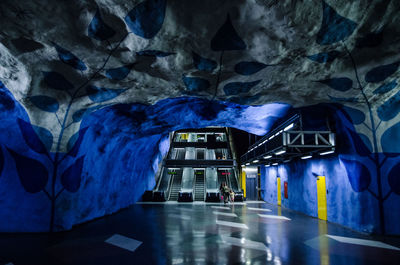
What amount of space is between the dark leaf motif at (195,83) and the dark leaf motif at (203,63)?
0.63 m

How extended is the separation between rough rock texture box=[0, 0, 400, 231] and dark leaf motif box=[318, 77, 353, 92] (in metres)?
0.05

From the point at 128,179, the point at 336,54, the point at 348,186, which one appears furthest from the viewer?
the point at 128,179

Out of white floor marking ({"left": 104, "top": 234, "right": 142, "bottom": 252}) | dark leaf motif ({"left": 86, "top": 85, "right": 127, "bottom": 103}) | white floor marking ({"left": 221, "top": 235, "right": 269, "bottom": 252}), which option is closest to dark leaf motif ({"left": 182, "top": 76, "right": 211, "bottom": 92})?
dark leaf motif ({"left": 86, "top": 85, "right": 127, "bottom": 103})

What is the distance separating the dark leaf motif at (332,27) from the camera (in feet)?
16.2

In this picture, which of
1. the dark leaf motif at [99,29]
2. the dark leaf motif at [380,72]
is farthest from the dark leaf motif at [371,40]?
the dark leaf motif at [99,29]

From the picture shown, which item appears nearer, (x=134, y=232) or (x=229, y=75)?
(x=229, y=75)

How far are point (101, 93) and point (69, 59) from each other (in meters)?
1.76

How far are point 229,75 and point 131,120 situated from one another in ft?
18.7

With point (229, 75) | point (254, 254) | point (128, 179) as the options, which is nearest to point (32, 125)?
point (229, 75)

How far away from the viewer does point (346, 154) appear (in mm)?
9008

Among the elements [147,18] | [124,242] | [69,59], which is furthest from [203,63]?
[124,242]

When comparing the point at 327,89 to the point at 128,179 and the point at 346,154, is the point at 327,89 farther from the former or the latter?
the point at 128,179

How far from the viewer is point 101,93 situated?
25.7ft

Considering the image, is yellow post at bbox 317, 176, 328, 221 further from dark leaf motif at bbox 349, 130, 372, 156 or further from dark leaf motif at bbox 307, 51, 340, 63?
dark leaf motif at bbox 307, 51, 340, 63
